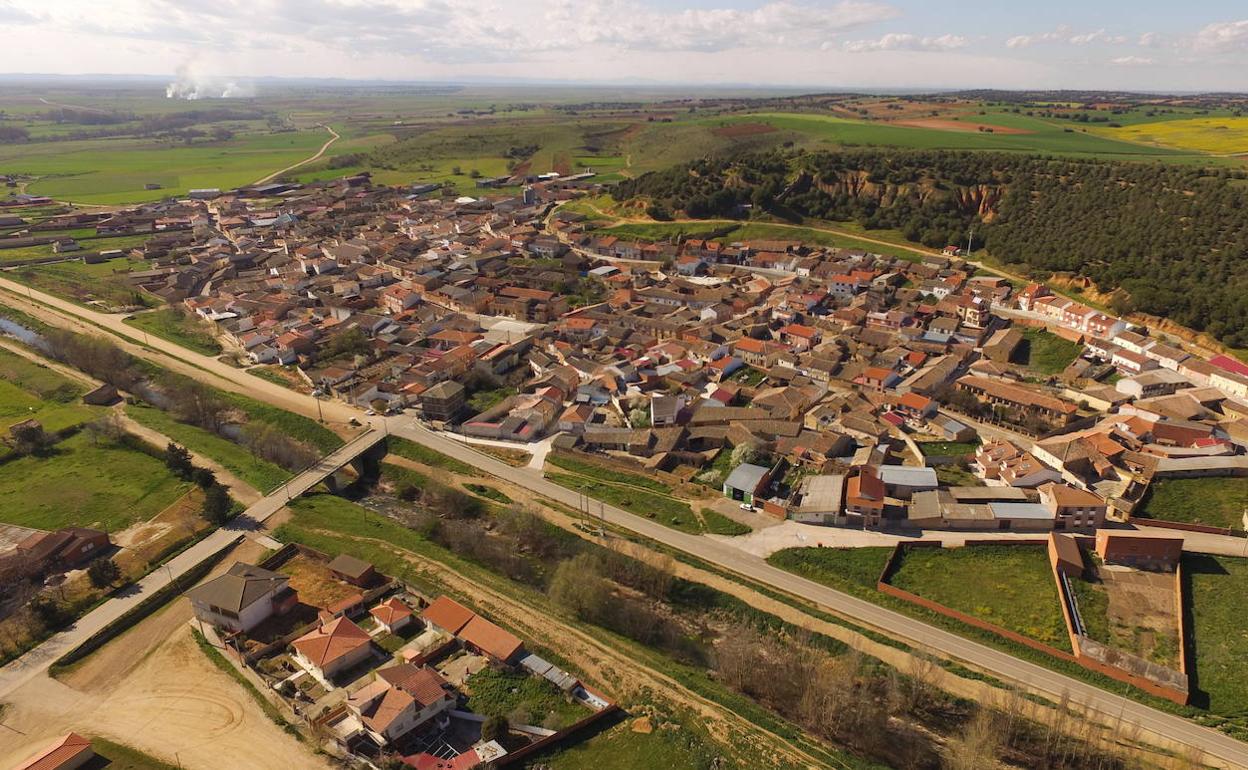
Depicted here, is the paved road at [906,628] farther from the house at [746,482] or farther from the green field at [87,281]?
the green field at [87,281]

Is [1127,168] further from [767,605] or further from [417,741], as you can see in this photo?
[417,741]

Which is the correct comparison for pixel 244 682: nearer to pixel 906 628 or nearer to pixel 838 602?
pixel 838 602

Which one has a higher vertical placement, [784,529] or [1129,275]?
[1129,275]

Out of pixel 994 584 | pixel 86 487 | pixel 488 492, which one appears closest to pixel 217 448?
pixel 86 487

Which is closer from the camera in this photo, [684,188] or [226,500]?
[226,500]

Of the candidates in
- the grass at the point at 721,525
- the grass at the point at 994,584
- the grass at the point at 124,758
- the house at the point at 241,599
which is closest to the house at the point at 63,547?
the house at the point at 241,599

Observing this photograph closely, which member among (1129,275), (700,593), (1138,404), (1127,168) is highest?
(1127,168)

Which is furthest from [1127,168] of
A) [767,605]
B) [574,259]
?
[767,605]
